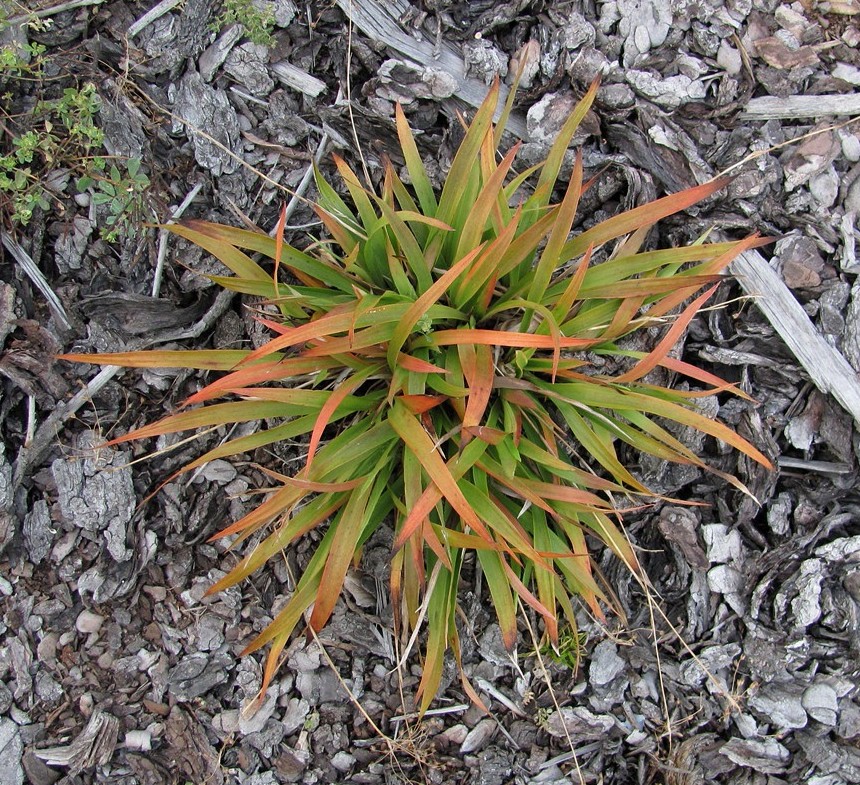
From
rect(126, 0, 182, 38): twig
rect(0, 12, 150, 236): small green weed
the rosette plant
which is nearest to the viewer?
the rosette plant

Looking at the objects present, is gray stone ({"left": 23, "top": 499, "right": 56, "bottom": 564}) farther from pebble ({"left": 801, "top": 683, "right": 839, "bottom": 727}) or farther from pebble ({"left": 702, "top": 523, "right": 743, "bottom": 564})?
pebble ({"left": 801, "top": 683, "right": 839, "bottom": 727})

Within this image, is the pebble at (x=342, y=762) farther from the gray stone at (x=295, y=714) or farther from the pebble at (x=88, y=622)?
the pebble at (x=88, y=622)

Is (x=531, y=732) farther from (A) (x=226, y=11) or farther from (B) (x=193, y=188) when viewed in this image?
(A) (x=226, y=11)

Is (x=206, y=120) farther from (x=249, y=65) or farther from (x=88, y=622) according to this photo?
(x=88, y=622)

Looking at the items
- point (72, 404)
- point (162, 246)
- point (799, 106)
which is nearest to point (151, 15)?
point (162, 246)

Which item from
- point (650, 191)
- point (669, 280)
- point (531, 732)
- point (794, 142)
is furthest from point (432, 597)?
point (794, 142)

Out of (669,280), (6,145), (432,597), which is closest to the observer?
(669,280)

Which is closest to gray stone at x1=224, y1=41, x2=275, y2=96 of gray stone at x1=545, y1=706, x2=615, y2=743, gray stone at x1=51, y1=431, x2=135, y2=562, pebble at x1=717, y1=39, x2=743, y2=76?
gray stone at x1=51, y1=431, x2=135, y2=562

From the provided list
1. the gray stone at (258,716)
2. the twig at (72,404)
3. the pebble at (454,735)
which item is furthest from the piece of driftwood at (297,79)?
the pebble at (454,735)
